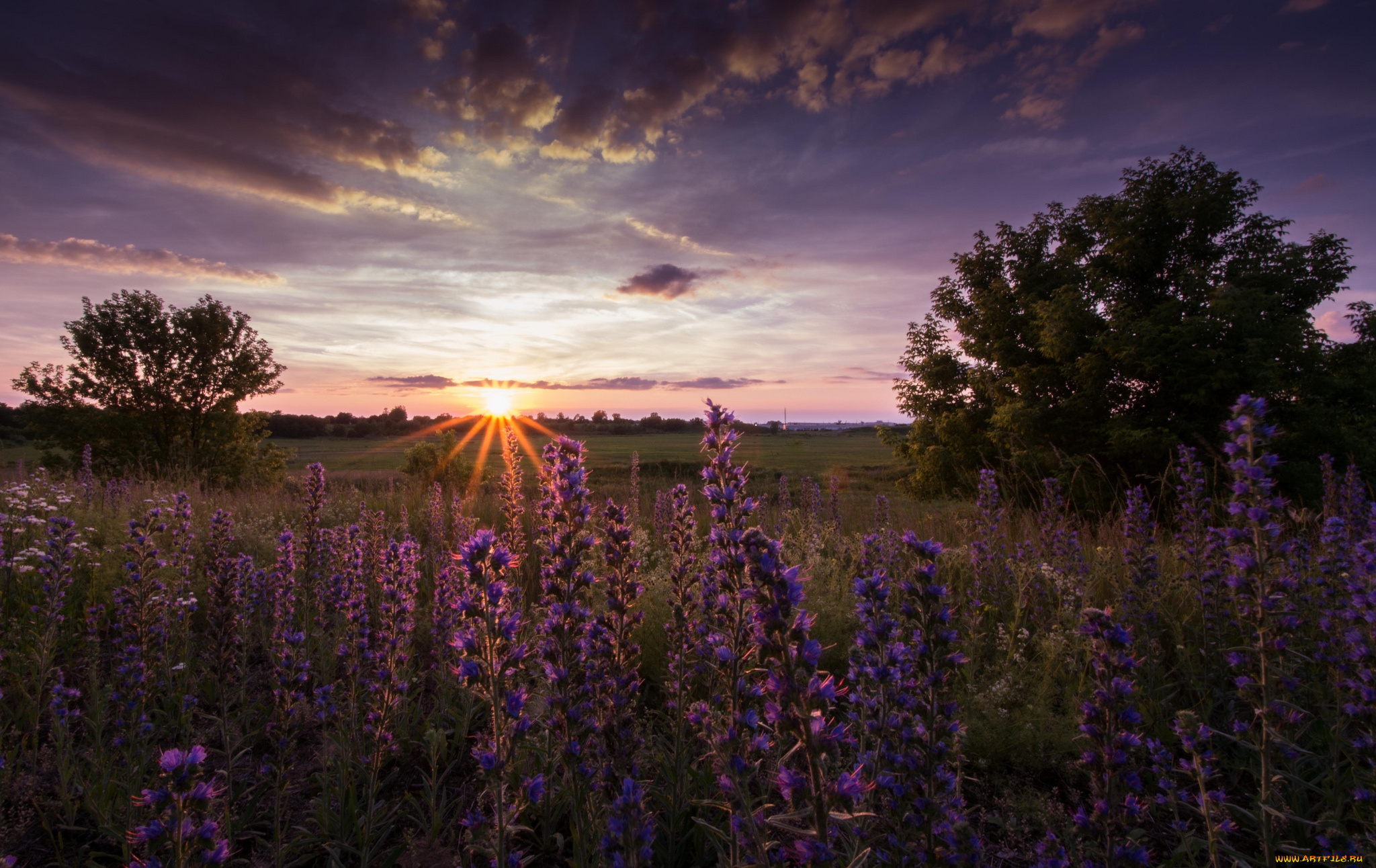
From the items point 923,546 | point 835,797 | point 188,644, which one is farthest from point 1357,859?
point 188,644

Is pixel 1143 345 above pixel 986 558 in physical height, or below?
above

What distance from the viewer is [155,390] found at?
3297cm

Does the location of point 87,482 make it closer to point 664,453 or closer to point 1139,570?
point 1139,570

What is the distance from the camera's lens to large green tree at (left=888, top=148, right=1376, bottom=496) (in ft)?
64.6

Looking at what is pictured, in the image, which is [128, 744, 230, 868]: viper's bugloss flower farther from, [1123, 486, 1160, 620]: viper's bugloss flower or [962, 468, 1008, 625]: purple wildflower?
[1123, 486, 1160, 620]: viper's bugloss flower

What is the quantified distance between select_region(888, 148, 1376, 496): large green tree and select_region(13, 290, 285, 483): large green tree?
131 feet

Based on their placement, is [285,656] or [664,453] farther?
[664,453]

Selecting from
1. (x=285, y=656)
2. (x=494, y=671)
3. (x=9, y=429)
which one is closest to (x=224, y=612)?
(x=285, y=656)

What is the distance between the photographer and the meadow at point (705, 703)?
2.12 metres

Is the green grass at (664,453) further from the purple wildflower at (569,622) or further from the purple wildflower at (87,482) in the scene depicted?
the purple wildflower at (569,622)

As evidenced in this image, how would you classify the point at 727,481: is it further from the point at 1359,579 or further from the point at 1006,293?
the point at 1006,293

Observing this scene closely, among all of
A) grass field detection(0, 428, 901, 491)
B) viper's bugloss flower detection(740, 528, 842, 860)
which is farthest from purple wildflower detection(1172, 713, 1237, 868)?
grass field detection(0, 428, 901, 491)

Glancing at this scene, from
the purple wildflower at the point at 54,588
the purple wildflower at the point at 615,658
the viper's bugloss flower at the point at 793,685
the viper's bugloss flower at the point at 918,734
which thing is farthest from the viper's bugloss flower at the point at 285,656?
the viper's bugloss flower at the point at 918,734

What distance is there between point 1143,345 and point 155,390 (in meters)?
49.3
